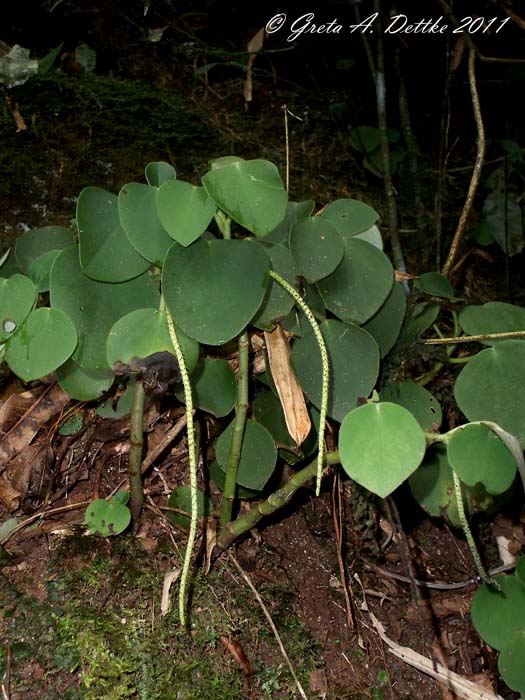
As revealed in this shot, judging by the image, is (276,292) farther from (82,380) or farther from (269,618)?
(269,618)

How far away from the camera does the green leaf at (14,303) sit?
860 millimetres

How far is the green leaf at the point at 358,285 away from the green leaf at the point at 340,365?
0.03 metres

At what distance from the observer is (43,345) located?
0.84 m

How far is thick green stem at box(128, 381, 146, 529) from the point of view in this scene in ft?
3.02

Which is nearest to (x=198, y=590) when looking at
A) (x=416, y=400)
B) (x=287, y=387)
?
(x=287, y=387)

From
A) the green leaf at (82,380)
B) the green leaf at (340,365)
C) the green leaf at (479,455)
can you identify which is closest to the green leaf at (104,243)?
the green leaf at (82,380)

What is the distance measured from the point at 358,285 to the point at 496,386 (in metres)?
0.24

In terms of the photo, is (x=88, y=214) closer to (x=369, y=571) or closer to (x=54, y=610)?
(x=54, y=610)

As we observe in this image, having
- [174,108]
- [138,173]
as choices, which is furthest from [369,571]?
[174,108]

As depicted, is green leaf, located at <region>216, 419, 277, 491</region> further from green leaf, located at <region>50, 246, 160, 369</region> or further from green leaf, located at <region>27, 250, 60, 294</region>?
green leaf, located at <region>27, 250, 60, 294</region>

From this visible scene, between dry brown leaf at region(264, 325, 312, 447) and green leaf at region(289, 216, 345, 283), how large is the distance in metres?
0.12

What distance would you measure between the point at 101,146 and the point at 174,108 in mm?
260

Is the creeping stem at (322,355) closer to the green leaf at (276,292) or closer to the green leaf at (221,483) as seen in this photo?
the green leaf at (276,292)

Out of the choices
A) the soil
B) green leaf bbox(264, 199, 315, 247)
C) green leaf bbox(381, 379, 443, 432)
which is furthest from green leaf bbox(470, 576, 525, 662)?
green leaf bbox(264, 199, 315, 247)
